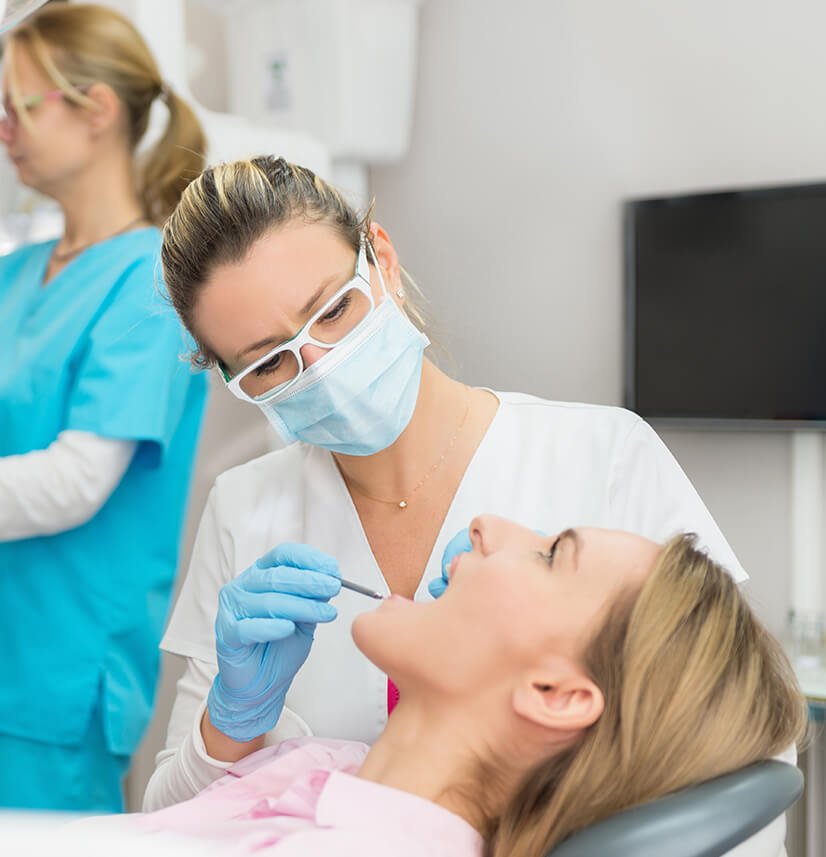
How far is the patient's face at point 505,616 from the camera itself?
3.07ft

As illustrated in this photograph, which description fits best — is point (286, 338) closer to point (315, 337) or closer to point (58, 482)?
point (315, 337)

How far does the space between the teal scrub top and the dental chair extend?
1.08 metres

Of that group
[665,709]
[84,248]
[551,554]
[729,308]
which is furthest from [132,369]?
[729,308]

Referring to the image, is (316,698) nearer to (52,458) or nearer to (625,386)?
(52,458)

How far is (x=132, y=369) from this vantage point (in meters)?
1.58

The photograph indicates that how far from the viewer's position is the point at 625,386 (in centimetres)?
230

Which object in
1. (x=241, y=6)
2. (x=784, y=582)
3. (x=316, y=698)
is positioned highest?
(x=241, y=6)

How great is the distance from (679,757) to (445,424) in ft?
1.76

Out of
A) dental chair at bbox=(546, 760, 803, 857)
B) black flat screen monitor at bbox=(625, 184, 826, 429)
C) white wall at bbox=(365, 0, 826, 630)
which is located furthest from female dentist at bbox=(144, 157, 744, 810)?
white wall at bbox=(365, 0, 826, 630)

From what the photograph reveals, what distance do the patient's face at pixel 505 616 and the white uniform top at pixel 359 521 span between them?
0.53 feet

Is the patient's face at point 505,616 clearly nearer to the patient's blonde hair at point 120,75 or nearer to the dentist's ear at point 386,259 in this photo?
the dentist's ear at point 386,259

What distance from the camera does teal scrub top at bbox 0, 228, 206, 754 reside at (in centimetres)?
161

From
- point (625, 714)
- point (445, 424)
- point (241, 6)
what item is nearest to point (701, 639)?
point (625, 714)

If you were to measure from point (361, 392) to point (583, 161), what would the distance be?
5.11 ft
